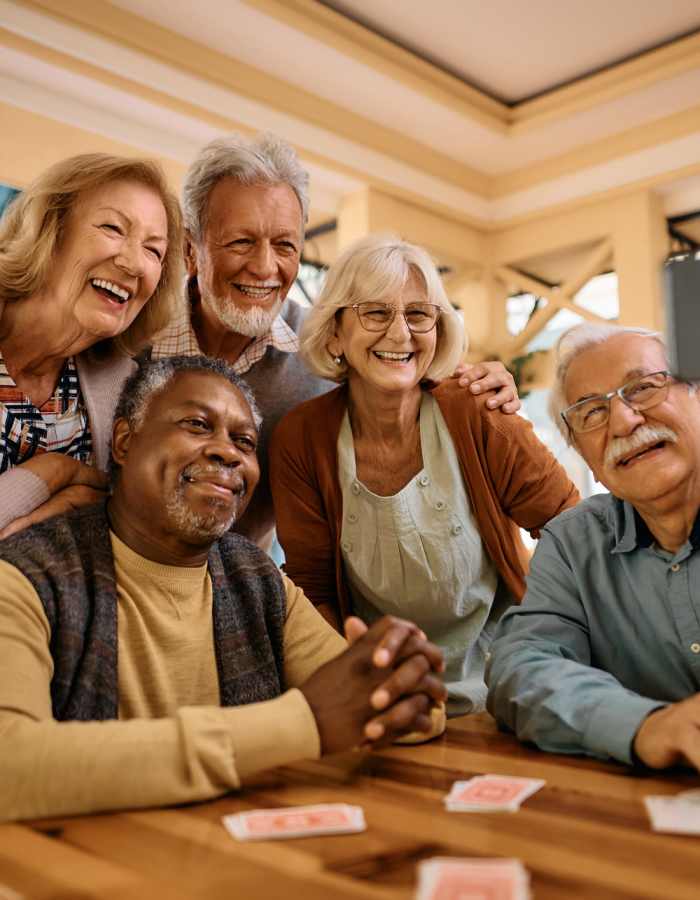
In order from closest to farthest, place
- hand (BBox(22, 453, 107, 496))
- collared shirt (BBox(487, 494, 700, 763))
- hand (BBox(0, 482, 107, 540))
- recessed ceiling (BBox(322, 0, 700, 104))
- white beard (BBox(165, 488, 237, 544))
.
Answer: collared shirt (BBox(487, 494, 700, 763)), white beard (BBox(165, 488, 237, 544)), hand (BBox(0, 482, 107, 540)), hand (BBox(22, 453, 107, 496)), recessed ceiling (BBox(322, 0, 700, 104))

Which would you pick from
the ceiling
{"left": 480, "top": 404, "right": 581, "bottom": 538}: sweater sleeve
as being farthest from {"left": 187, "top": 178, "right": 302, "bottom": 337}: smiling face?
the ceiling

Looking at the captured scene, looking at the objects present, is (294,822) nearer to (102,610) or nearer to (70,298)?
(102,610)

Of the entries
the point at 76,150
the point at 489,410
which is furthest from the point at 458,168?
the point at 489,410

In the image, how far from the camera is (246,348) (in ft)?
8.77

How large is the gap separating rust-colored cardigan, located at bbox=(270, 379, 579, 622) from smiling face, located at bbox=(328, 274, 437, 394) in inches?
4.8

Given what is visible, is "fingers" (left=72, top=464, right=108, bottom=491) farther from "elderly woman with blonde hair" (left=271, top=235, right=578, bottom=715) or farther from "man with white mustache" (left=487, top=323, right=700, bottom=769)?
"man with white mustache" (left=487, top=323, right=700, bottom=769)

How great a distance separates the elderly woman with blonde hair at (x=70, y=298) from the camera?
1.94m

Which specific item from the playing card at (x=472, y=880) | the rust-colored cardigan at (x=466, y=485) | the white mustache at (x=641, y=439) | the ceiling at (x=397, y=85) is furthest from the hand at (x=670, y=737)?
the ceiling at (x=397, y=85)

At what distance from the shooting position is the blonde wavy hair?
195cm

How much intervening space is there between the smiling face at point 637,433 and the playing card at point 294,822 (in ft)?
2.82

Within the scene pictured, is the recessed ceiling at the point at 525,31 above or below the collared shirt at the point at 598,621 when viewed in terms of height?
above

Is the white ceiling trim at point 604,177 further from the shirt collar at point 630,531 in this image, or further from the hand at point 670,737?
the hand at point 670,737

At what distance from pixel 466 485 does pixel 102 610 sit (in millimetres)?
1032

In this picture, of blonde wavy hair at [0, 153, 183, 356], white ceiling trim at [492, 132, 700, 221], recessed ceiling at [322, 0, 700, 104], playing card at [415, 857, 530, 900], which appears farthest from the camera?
white ceiling trim at [492, 132, 700, 221]
